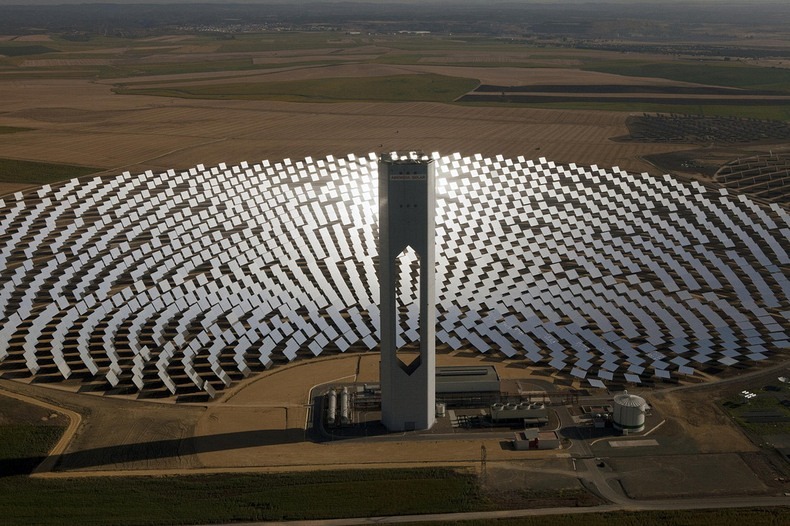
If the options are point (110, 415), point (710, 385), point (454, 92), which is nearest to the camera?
point (110, 415)

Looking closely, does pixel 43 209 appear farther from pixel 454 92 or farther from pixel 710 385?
pixel 454 92

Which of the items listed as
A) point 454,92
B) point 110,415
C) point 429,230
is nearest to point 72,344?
point 110,415

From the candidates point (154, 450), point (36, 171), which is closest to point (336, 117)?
point (36, 171)

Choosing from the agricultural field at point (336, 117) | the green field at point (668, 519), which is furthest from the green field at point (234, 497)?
→ the agricultural field at point (336, 117)

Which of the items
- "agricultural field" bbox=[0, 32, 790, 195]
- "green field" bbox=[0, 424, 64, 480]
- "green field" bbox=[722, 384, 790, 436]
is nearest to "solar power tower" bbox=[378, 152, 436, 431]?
"green field" bbox=[722, 384, 790, 436]

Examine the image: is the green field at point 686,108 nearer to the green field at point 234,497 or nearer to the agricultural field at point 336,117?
the agricultural field at point 336,117

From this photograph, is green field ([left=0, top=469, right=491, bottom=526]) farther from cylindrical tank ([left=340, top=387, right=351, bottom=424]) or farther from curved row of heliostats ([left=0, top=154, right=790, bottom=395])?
curved row of heliostats ([left=0, top=154, right=790, bottom=395])
